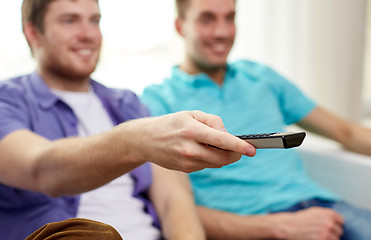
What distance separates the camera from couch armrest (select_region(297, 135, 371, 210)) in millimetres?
1211

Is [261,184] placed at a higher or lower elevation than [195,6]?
lower

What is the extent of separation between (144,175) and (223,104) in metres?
0.32

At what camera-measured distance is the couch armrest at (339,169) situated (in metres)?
1.21

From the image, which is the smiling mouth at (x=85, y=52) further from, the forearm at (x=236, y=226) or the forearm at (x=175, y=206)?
the forearm at (x=236, y=226)

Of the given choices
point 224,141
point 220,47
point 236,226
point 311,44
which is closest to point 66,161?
point 224,141

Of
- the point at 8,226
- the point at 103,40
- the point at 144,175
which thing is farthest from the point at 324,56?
the point at 8,226

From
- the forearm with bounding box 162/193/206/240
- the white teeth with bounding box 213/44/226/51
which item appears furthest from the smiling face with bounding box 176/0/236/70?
the forearm with bounding box 162/193/206/240

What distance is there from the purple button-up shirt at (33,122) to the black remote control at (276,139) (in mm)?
329

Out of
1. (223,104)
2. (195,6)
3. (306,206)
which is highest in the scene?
(195,6)

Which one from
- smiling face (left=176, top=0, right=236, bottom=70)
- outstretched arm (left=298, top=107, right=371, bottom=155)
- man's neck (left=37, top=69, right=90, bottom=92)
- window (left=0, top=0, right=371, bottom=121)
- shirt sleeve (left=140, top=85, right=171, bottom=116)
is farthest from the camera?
window (left=0, top=0, right=371, bottom=121)

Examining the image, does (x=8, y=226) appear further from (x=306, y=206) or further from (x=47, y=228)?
(x=306, y=206)

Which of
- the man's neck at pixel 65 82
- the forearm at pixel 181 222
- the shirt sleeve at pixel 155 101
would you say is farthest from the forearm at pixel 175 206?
the man's neck at pixel 65 82

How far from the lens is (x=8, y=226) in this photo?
0.68 meters

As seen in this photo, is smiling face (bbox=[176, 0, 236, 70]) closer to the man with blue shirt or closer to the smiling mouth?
the man with blue shirt
